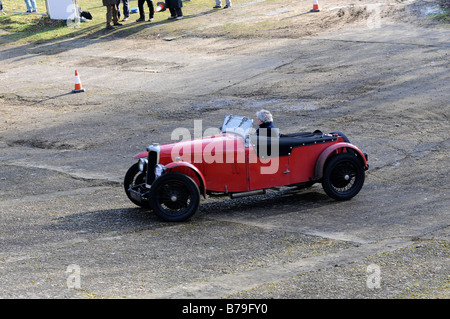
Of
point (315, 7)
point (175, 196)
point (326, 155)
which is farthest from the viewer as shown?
point (315, 7)

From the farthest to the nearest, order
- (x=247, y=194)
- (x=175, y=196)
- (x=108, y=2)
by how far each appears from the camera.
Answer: (x=108, y=2), (x=247, y=194), (x=175, y=196)

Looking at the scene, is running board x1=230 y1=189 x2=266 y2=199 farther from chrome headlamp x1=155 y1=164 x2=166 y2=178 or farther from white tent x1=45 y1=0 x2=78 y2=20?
white tent x1=45 y1=0 x2=78 y2=20

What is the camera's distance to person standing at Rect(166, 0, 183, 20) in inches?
1069

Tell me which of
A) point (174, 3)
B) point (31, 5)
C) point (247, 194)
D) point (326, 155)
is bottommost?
point (247, 194)

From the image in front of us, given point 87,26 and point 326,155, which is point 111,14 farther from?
point 326,155

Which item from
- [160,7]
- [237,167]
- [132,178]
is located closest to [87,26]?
[160,7]

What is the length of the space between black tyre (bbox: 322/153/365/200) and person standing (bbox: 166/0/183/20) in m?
17.9

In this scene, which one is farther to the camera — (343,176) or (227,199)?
(227,199)

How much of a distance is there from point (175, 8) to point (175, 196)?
737 inches

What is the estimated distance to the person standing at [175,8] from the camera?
89.0 feet

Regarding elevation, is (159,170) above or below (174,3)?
below

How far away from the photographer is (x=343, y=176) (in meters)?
10.7

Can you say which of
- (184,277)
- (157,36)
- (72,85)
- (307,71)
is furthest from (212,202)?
(157,36)
